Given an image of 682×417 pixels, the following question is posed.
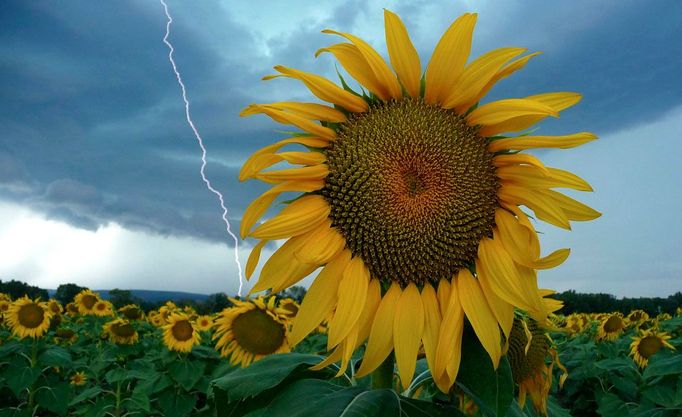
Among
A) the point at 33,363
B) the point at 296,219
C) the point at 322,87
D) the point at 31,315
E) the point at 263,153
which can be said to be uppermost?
the point at 322,87

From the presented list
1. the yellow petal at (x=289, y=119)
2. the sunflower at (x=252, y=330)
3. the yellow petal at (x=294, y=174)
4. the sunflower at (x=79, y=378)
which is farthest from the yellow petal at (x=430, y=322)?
the sunflower at (x=79, y=378)

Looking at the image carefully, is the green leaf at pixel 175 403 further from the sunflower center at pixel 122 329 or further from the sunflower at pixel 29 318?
the sunflower at pixel 29 318

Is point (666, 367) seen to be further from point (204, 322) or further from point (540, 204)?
point (204, 322)

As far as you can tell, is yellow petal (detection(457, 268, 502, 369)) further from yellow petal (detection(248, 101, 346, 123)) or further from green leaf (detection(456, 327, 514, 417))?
yellow petal (detection(248, 101, 346, 123))

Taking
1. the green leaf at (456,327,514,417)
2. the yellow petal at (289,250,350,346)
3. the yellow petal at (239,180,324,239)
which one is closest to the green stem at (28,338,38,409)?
the yellow petal at (239,180,324,239)

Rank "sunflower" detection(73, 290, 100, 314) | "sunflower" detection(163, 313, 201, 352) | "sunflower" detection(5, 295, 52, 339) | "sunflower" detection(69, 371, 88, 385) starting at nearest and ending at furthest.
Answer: "sunflower" detection(163, 313, 201, 352) < "sunflower" detection(5, 295, 52, 339) < "sunflower" detection(69, 371, 88, 385) < "sunflower" detection(73, 290, 100, 314)

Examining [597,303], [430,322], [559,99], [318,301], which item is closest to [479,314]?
[430,322]
